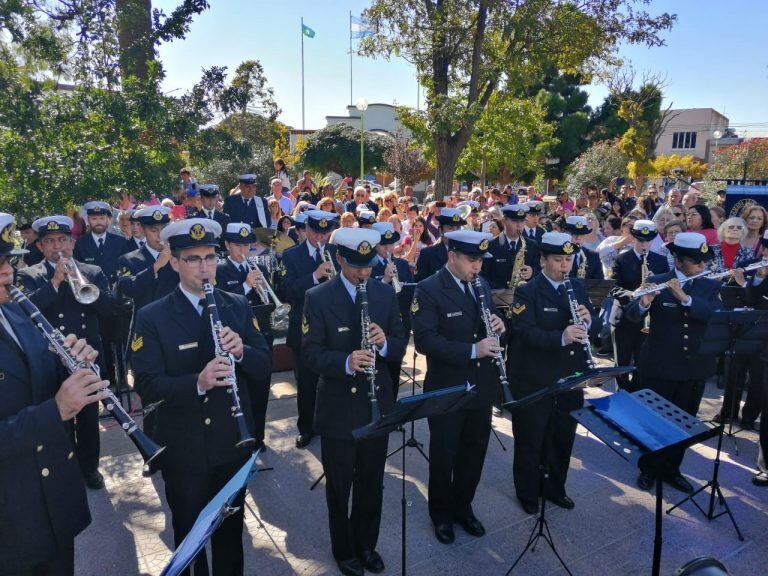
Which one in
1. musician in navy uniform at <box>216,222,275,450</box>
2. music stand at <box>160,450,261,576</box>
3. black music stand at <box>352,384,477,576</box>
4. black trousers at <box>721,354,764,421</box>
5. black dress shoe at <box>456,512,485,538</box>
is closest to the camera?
music stand at <box>160,450,261,576</box>

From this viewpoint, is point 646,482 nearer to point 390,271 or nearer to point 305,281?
point 390,271

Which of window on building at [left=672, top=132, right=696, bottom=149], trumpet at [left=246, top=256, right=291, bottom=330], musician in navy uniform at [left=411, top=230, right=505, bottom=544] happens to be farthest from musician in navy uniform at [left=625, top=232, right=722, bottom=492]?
window on building at [left=672, top=132, right=696, bottom=149]

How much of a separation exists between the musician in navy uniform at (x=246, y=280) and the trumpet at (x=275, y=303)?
3 cm

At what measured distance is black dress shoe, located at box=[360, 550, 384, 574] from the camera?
15.4 ft

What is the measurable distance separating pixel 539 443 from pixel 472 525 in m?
1.05

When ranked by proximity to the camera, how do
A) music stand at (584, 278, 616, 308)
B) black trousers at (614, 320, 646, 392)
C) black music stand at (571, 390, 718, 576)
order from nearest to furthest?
black music stand at (571, 390, 718, 576) → music stand at (584, 278, 616, 308) → black trousers at (614, 320, 646, 392)

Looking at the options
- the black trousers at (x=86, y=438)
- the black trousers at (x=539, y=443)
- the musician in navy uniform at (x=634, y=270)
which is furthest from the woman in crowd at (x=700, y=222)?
the black trousers at (x=86, y=438)

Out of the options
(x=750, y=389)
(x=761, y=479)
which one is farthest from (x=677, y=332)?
(x=750, y=389)

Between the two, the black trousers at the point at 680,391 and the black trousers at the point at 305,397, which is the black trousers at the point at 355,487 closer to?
the black trousers at the point at 305,397

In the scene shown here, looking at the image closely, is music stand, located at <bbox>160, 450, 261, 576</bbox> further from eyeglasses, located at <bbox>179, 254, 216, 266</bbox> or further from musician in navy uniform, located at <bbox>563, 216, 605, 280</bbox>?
musician in navy uniform, located at <bbox>563, 216, 605, 280</bbox>

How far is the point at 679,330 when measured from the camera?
20.0 feet

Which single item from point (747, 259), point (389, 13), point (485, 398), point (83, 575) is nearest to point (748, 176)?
point (389, 13)

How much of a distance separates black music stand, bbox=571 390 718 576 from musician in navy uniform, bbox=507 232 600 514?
1.56 metres

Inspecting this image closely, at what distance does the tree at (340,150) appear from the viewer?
137 ft
